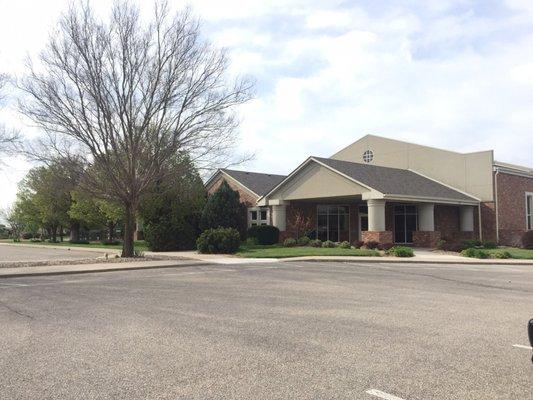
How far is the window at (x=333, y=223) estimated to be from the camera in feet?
117

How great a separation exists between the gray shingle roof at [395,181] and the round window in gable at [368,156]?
3.87 m

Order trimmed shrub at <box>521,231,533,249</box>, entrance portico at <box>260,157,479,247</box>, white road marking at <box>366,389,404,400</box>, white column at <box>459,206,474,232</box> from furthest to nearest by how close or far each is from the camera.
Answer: white column at <box>459,206,474,232</box> < trimmed shrub at <box>521,231,533,249</box> < entrance portico at <box>260,157,479,247</box> < white road marking at <box>366,389,404,400</box>

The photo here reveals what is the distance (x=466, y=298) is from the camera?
1140 cm

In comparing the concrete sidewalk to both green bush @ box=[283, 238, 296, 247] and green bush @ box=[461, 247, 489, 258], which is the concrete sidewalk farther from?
green bush @ box=[461, 247, 489, 258]

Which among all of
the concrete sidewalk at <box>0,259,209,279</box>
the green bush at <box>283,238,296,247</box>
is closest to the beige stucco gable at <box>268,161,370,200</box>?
the green bush at <box>283,238,296,247</box>

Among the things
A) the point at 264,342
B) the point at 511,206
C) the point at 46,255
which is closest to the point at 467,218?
the point at 511,206

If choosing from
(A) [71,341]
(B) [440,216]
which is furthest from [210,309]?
(B) [440,216]

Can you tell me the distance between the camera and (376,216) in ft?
93.7

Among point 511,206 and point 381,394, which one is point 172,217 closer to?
point 511,206

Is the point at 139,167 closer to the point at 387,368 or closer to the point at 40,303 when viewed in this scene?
the point at 40,303

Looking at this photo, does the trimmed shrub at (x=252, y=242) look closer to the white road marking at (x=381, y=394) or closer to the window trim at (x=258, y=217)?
the window trim at (x=258, y=217)

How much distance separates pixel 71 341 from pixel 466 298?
8220 millimetres

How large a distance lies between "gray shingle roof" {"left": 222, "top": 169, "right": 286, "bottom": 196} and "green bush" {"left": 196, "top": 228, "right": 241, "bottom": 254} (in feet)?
35.2

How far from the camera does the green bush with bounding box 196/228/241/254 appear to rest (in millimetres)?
27100
